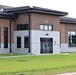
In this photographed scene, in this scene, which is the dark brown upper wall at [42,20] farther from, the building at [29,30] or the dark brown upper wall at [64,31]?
the dark brown upper wall at [64,31]

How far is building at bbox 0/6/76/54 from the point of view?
49.6 m

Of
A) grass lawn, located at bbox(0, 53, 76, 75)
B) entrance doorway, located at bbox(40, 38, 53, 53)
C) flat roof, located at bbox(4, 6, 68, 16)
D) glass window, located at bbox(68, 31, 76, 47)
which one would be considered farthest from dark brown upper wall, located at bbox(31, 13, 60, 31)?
grass lawn, located at bbox(0, 53, 76, 75)

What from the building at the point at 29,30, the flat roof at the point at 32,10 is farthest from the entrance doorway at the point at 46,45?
the flat roof at the point at 32,10

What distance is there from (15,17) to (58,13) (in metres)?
7.95

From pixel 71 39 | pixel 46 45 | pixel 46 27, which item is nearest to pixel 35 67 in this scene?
pixel 46 27

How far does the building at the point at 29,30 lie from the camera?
4956cm

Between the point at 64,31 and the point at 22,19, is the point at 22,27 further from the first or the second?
the point at 64,31

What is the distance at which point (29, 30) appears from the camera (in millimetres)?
49531

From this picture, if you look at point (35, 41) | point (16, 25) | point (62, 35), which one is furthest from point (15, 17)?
point (62, 35)

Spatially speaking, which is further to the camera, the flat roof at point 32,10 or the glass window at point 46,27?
the glass window at point 46,27

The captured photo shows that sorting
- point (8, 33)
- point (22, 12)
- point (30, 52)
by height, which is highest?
point (22, 12)

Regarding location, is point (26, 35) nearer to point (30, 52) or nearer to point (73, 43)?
point (30, 52)

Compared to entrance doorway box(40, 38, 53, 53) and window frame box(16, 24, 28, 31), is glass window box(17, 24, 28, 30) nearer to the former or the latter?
window frame box(16, 24, 28, 31)

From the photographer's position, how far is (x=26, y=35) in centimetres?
5025
